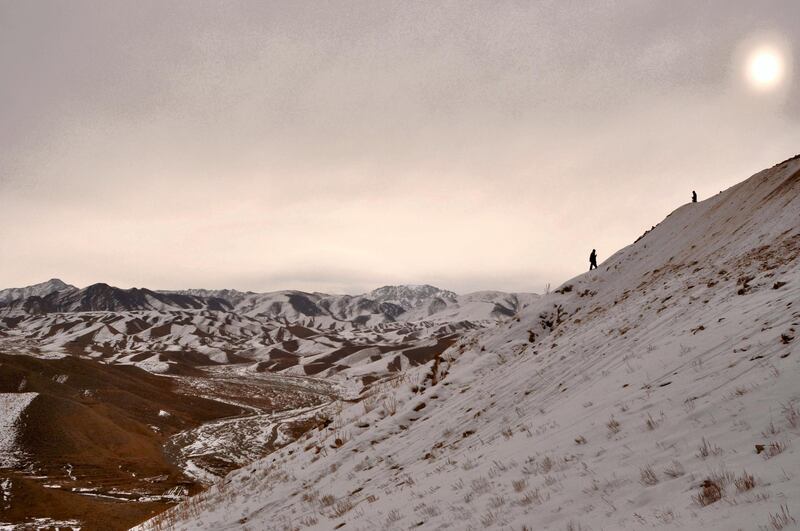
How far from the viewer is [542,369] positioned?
44.1ft

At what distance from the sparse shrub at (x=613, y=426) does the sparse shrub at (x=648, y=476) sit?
56.5 inches

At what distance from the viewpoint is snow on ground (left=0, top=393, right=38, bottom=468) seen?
118 ft

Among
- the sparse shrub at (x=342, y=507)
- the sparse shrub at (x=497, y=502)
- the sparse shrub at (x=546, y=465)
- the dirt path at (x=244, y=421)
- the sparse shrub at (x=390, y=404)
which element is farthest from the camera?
the dirt path at (x=244, y=421)

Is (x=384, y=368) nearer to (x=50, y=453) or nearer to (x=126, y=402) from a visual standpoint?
(x=126, y=402)

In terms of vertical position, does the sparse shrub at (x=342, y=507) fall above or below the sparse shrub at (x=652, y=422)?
below

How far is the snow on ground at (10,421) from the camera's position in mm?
36062

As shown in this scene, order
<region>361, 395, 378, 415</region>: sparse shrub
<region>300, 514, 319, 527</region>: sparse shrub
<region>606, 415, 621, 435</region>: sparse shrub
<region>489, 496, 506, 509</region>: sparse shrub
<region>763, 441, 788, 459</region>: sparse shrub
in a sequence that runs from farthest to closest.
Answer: <region>361, 395, 378, 415</region>: sparse shrub, <region>300, 514, 319, 527</region>: sparse shrub, <region>606, 415, 621, 435</region>: sparse shrub, <region>489, 496, 506, 509</region>: sparse shrub, <region>763, 441, 788, 459</region>: sparse shrub

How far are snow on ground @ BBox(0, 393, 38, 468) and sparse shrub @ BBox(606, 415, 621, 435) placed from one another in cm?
4397

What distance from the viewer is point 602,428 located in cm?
707

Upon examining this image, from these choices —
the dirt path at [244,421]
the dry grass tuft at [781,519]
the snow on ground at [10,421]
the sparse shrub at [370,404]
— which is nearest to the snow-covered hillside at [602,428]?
the dry grass tuft at [781,519]

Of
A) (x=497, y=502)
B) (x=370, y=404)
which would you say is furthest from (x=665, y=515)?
(x=370, y=404)

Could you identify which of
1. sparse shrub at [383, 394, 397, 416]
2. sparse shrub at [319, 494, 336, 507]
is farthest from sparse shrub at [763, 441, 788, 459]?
sparse shrub at [383, 394, 397, 416]

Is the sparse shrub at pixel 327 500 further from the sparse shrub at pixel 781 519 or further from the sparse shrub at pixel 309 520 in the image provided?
the sparse shrub at pixel 781 519

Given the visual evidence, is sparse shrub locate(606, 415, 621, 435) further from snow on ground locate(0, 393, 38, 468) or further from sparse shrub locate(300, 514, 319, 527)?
snow on ground locate(0, 393, 38, 468)
